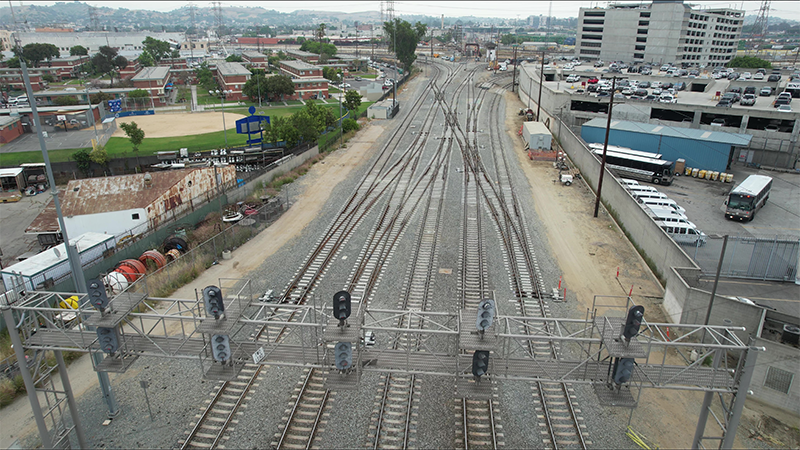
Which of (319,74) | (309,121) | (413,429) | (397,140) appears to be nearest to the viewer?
(413,429)

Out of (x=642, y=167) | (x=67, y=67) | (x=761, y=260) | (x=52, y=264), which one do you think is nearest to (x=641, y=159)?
(x=642, y=167)

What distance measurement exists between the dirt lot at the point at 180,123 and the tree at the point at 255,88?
8643 millimetres

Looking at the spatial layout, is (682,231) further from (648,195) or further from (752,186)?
(752,186)

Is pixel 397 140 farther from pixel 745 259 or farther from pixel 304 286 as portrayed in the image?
pixel 745 259

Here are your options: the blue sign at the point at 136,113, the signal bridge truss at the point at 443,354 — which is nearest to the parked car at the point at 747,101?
the signal bridge truss at the point at 443,354

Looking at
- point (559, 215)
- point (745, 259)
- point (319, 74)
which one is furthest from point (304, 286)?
point (319, 74)

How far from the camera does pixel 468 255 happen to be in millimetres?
26109

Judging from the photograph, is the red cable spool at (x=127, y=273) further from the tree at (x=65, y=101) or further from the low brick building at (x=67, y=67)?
the low brick building at (x=67, y=67)

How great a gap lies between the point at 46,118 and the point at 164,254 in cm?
6094

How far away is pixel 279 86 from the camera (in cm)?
8038

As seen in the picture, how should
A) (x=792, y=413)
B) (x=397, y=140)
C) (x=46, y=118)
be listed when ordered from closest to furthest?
(x=792, y=413) < (x=397, y=140) < (x=46, y=118)

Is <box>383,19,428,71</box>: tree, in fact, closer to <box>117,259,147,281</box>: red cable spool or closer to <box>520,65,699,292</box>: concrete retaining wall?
<box>520,65,699,292</box>: concrete retaining wall

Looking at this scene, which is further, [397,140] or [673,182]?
[397,140]

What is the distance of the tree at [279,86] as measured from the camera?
3152 inches
